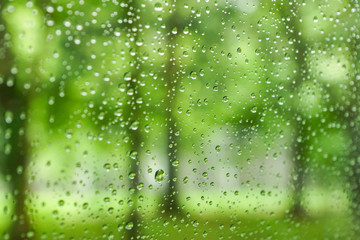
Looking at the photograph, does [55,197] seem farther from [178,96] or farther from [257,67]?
[257,67]

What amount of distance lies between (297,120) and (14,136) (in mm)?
574

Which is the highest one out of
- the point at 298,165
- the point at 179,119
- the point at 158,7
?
the point at 158,7

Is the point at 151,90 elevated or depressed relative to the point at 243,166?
elevated

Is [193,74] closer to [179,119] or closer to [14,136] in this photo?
[179,119]

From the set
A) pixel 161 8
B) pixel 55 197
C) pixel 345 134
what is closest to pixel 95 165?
pixel 55 197

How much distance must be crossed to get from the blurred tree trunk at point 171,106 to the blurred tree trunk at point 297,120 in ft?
0.88

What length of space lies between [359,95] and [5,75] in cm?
81

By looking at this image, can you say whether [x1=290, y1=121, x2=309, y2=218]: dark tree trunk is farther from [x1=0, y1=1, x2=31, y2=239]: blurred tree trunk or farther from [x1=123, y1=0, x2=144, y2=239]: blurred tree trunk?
[x1=0, y1=1, x2=31, y2=239]: blurred tree trunk

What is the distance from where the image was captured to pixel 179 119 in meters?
0.72

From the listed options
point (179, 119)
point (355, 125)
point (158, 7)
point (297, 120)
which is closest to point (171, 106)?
point (179, 119)

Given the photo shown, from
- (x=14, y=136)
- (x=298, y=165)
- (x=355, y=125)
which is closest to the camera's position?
(x=14, y=136)

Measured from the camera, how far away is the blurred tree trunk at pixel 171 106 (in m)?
0.71

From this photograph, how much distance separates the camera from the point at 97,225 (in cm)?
64

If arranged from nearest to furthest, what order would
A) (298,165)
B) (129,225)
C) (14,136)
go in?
(14,136), (129,225), (298,165)
